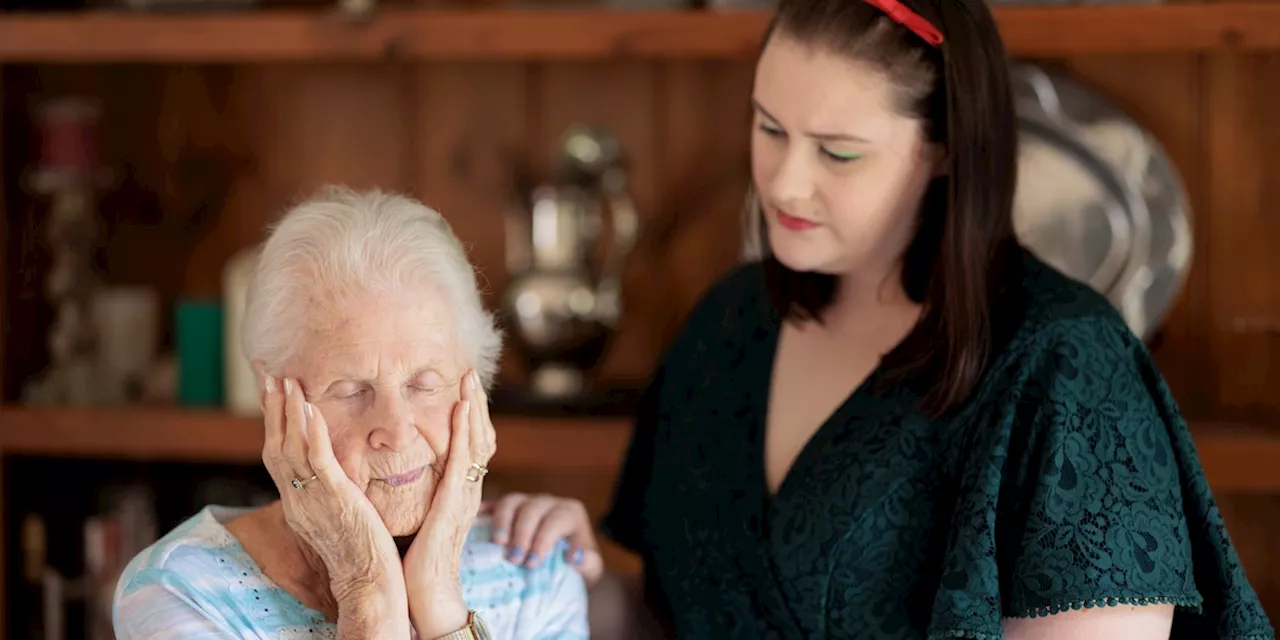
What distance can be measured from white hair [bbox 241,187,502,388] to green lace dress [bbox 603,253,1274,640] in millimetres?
434

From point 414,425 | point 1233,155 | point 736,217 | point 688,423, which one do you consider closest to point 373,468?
point 414,425

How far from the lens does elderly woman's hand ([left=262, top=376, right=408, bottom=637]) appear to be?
54.1 inches

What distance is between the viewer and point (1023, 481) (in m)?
1.58

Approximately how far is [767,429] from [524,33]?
812 millimetres

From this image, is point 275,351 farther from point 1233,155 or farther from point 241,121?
point 1233,155

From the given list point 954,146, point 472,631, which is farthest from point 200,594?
point 954,146

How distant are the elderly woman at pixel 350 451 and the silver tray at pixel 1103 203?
120cm

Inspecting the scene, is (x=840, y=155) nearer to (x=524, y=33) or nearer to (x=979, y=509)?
(x=979, y=509)

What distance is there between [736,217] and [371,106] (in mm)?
717

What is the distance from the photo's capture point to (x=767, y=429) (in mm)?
1838

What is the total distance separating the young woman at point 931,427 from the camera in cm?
154

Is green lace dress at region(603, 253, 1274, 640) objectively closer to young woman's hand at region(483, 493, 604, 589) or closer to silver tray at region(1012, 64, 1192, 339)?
young woman's hand at region(483, 493, 604, 589)

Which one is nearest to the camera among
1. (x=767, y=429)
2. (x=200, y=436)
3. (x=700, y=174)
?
(x=767, y=429)

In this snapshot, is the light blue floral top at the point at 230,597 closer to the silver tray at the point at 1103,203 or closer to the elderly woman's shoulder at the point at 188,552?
the elderly woman's shoulder at the point at 188,552
